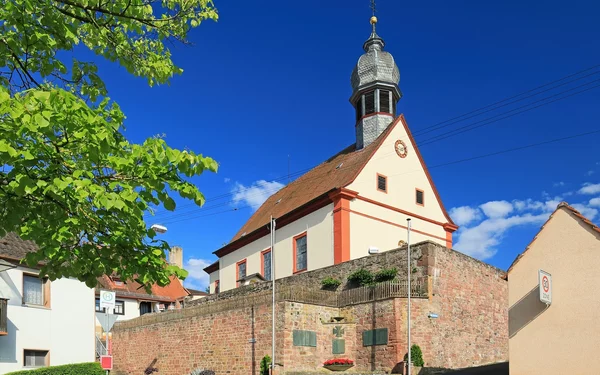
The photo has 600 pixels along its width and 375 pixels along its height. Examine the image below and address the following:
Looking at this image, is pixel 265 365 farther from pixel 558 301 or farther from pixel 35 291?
pixel 558 301

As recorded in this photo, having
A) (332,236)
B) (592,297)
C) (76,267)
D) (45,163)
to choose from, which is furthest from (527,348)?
(332,236)

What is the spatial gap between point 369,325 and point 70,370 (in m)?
11.1

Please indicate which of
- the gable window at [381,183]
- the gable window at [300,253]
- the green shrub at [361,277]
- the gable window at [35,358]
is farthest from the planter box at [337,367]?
the gable window at [381,183]

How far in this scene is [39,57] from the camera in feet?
23.9

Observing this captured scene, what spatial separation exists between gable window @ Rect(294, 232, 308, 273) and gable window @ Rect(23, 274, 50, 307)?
13337 mm

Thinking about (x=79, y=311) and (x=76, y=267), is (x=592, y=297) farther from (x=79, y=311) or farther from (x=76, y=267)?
(x=79, y=311)

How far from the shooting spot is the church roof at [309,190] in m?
31.6

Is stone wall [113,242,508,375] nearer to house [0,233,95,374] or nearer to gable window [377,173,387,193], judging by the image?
house [0,233,95,374]

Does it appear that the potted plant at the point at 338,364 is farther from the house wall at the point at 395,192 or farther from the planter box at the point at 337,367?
the house wall at the point at 395,192

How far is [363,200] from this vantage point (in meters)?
30.8

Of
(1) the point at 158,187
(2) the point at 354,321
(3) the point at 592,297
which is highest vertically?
(1) the point at 158,187

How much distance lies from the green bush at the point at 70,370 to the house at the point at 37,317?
2.40 feet

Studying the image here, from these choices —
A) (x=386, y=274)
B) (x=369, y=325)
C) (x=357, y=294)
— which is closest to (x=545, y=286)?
(x=369, y=325)

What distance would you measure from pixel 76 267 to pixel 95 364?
59.1 feet
